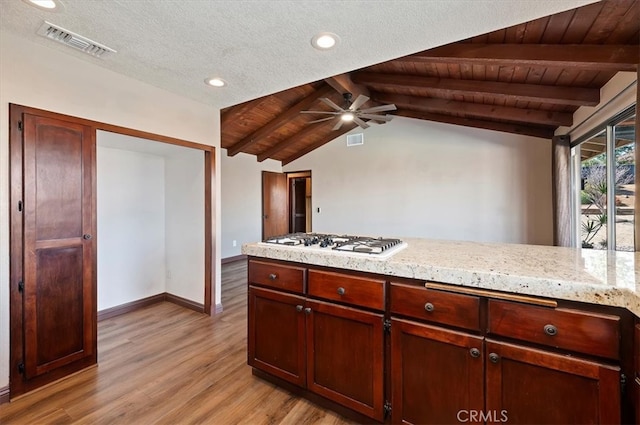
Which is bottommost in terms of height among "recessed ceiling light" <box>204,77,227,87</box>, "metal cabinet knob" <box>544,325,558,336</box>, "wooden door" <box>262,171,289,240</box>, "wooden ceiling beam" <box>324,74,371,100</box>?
"metal cabinet knob" <box>544,325,558,336</box>

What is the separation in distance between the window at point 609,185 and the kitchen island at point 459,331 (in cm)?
135

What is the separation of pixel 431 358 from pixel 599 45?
100 inches

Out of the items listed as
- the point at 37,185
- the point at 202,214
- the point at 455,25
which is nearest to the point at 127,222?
the point at 202,214

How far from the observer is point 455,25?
172 centimetres

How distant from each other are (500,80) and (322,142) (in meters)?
3.83

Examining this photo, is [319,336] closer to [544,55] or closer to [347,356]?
[347,356]

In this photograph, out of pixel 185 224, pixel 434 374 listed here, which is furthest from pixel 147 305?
pixel 434 374

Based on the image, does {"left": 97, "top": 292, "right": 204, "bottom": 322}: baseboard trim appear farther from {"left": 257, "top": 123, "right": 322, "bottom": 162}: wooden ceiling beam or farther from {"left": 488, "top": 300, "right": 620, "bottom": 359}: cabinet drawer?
{"left": 257, "top": 123, "right": 322, "bottom": 162}: wooden ceiling beam

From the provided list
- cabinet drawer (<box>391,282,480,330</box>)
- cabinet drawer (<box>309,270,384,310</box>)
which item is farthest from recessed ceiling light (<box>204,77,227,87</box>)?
cabinet drawer (<box>391,282,480,330</box>)

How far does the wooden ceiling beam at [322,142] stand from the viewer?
19.4 feet

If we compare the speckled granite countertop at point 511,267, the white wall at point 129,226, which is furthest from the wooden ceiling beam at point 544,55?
the white wall at point 129,226

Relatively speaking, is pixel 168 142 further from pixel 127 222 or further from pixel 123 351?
pixel 123 351

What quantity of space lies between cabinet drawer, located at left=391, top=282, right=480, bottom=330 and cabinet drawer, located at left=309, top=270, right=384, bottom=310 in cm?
8

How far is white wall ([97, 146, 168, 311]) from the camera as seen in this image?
3.16 m
